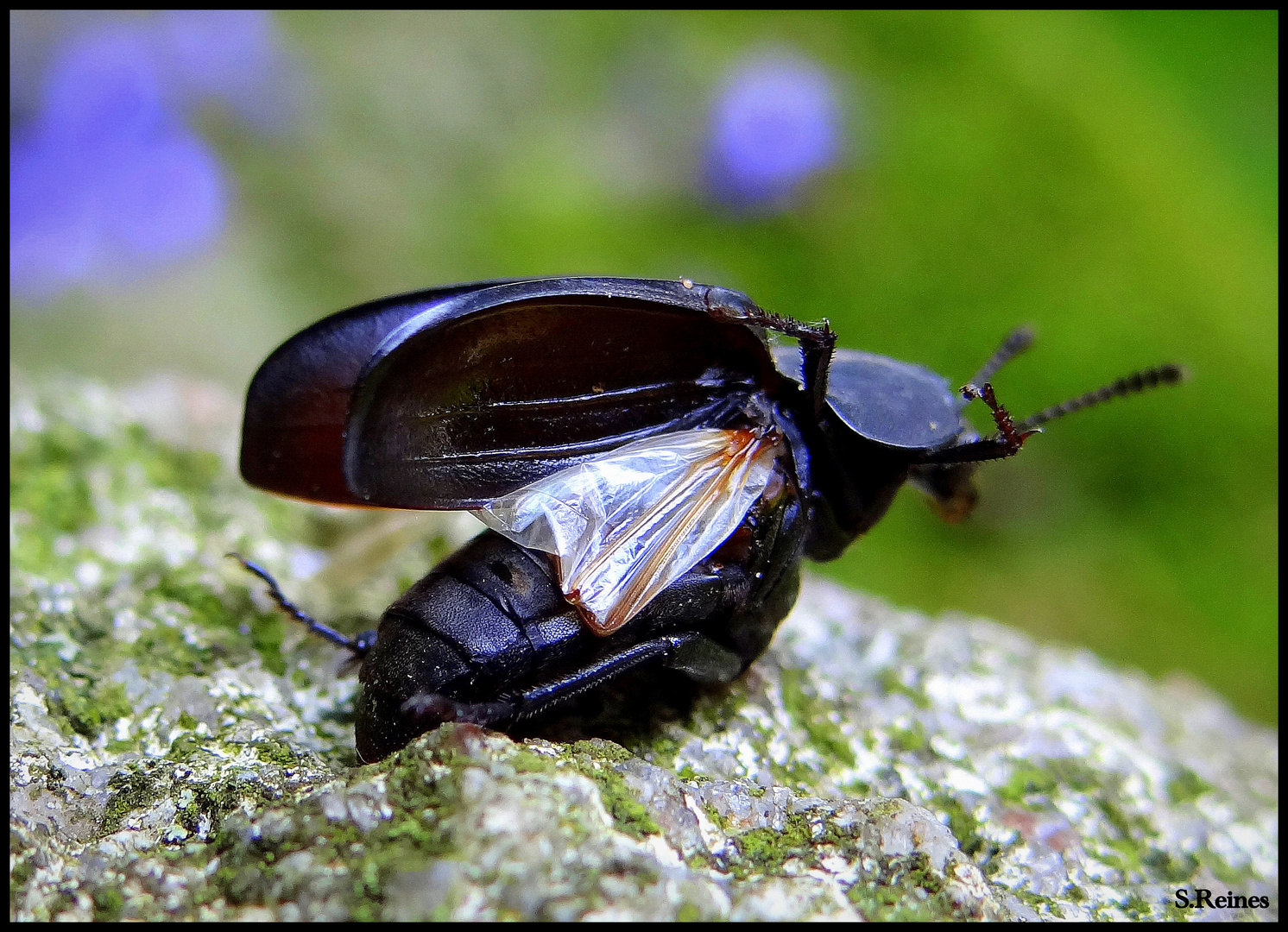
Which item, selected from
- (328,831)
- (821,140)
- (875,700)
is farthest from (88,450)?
(821,140)

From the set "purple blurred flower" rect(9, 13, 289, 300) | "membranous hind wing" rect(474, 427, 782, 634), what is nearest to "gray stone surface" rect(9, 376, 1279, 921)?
"membranous hind wing" rect(474, 427, 782, 634)

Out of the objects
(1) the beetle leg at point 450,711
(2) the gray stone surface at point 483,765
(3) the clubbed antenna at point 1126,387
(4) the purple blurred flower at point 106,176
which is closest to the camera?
(2) the gray stone surface at point 483,765

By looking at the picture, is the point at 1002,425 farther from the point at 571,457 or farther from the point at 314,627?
the point at 314,627

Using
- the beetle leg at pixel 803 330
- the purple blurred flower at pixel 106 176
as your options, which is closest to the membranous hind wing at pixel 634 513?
the beetle leg at pixel 803 330
